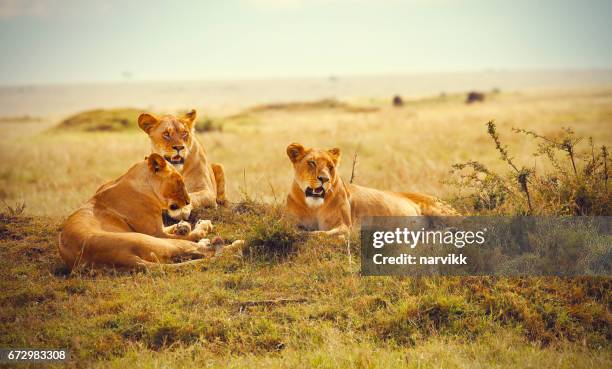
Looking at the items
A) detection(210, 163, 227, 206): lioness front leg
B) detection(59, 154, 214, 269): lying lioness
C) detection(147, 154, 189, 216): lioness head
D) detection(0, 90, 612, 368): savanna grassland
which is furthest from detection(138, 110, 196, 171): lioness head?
detection(210, 163, 227, 206): lioness front leg

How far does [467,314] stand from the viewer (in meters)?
7.18

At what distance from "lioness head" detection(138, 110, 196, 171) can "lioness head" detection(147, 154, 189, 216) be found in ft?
3.84

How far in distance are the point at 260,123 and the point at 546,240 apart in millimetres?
31790

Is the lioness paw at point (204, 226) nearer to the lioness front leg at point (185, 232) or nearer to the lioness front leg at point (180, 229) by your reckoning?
the lioness front leg at point (185, 232)

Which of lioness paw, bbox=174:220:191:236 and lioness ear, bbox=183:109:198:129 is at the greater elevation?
lioness ear, bbox=183:109:198:129

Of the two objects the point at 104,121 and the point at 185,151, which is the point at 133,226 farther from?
the point at 104,121

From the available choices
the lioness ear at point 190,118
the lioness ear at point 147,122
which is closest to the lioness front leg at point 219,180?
the lioness ear at point 190,118

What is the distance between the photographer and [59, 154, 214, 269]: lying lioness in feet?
27.0

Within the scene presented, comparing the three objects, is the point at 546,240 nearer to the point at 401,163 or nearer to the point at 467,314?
the point at 467,314

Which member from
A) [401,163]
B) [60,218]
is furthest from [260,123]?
[60,218]

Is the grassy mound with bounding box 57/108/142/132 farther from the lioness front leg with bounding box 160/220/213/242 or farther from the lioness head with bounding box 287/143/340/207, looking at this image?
the lioness head with bounding box 287/143/340/207

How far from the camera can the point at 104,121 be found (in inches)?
1454

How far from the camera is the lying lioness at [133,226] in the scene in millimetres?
8242

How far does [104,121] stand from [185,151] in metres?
28.1
